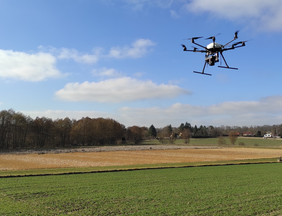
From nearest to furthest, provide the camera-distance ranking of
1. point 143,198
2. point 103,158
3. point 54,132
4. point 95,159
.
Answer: point 143,198
point 95,159
point 103,158
point 54,132

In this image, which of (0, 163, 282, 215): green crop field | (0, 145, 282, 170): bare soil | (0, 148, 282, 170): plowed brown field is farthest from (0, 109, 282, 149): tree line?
(0, 163, 282, 215): green crop field

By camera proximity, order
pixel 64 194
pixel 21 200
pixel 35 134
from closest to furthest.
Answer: pixel 21 200, pixel 64 194, pixel 35 134

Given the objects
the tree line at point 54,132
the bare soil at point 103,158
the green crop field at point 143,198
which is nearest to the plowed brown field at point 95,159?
the bare soil at point 103,158

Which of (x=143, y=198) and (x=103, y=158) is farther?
→ (x=103, y=158)

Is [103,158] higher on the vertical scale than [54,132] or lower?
lower

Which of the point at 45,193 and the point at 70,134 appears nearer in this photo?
the point at 45,193

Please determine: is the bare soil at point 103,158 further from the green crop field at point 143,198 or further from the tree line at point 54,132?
the tree line at point 54,132

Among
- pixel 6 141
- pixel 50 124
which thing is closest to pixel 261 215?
pixel 6 141

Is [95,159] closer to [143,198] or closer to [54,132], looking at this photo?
[143,198]

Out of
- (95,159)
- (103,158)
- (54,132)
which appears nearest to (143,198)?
(95,159)

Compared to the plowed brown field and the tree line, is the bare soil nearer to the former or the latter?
the plowed brown field

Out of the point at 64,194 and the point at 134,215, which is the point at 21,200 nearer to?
the point at 64,194
